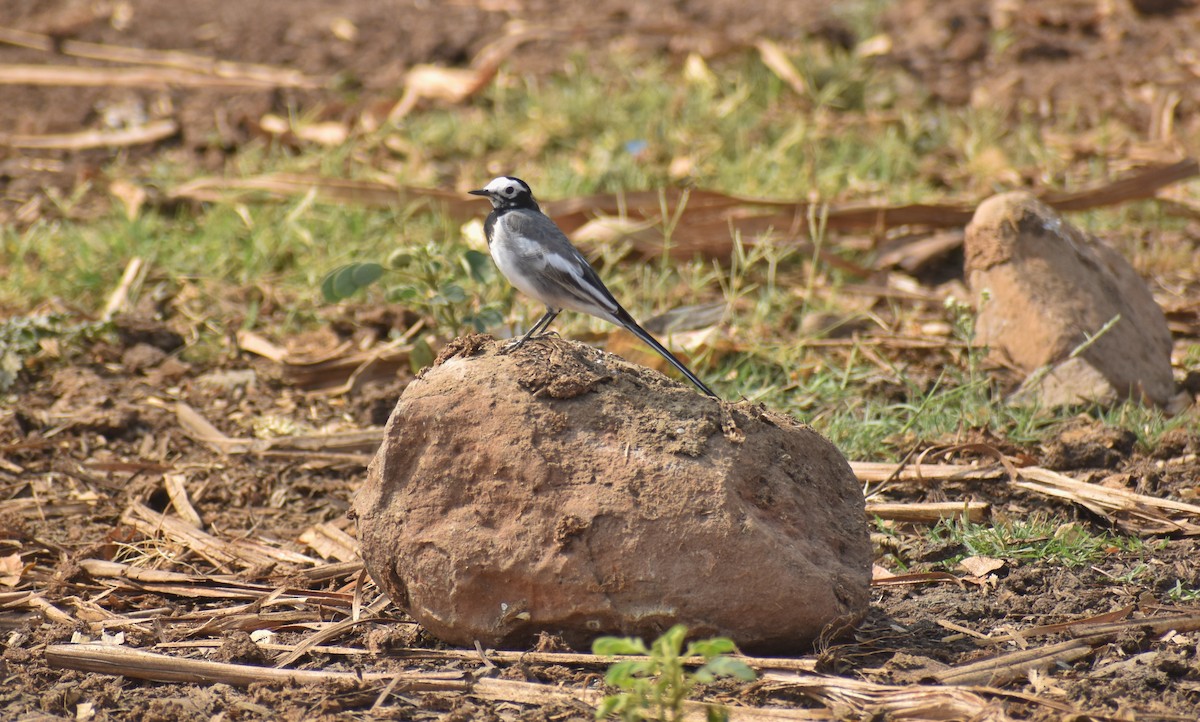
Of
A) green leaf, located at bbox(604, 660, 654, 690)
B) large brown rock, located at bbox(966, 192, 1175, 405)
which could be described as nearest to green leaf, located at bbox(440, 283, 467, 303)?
large brown rock, located at bbox(966, 192, 1175, 405)

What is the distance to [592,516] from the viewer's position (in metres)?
3.55

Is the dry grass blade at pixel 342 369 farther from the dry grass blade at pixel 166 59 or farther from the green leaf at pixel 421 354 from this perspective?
the dry grass blade at pixel 166 59

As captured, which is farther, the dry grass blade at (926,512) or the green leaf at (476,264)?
the green leaf at (476,264)

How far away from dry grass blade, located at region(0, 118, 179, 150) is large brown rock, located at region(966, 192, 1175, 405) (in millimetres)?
5919

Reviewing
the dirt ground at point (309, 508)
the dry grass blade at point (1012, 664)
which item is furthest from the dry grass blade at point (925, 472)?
the dry grass blade at point (1012, 664)

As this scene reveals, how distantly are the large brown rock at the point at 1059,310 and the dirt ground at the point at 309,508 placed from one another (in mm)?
451

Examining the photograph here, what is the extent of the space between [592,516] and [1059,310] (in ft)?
10.3

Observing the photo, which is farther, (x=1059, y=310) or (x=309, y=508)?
(x=1059, y=310)

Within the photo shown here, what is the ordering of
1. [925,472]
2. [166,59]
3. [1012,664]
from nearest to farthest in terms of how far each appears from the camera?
[1012,664] < [925,472] < [166,59]

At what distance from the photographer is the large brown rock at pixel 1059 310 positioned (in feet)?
18.5

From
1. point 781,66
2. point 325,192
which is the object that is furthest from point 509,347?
point 781,66

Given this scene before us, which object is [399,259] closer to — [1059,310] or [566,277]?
[566,277]

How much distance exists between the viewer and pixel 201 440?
18.6 ft

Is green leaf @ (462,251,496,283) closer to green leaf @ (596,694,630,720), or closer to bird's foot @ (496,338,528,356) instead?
bird's foot @ (496,338,528,356)
